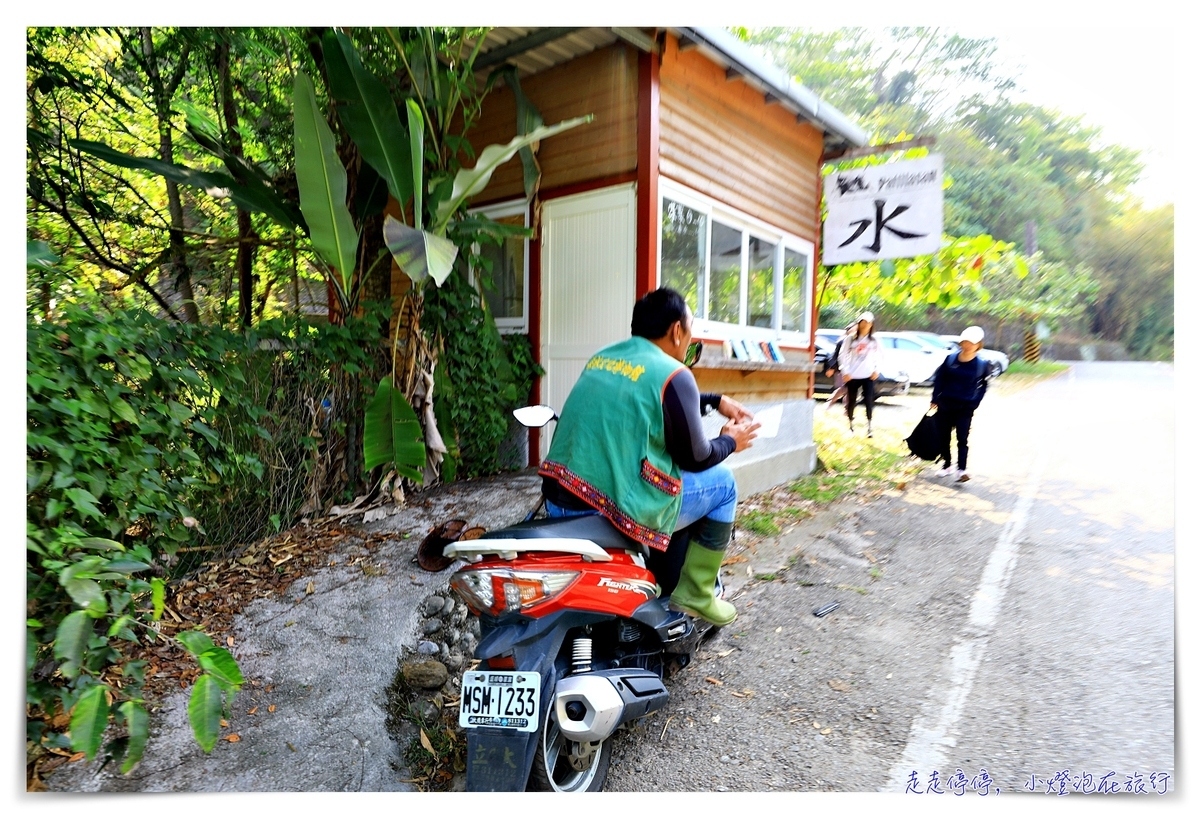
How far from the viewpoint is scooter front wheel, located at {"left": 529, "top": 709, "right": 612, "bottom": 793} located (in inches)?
90.2

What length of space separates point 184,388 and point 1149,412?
430 centimetres

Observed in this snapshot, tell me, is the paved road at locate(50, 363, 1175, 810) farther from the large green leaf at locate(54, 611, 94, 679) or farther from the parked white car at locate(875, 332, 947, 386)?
the large green leaf at locate(54, 611, 94, 679)

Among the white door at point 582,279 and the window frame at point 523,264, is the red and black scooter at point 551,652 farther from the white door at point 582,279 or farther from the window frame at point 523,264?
the window frame at point 523,264

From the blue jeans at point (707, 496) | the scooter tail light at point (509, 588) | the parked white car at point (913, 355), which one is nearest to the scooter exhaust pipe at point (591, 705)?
the scooter tail light at point (509, 588)

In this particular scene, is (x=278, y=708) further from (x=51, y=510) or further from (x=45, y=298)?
(x=45, y=298)

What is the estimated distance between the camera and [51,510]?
2191 millimetres

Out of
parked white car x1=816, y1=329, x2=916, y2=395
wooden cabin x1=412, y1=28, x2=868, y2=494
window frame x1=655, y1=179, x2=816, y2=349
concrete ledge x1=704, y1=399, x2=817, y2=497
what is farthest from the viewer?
concrete ledge x1=704, y1=399, x2=817, y2=497

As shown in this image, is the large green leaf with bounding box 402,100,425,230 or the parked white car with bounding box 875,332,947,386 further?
the parked white car with bounding box 875,332,947,386

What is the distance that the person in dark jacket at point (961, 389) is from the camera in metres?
4.00

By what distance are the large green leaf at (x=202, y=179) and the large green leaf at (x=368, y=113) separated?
25.6 inches

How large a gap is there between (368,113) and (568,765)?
348 centimetres

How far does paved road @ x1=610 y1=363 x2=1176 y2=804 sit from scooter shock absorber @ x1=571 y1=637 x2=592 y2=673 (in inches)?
23.1

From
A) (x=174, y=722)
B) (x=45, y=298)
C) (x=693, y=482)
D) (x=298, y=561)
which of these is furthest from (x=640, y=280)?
(x=174, y=722)

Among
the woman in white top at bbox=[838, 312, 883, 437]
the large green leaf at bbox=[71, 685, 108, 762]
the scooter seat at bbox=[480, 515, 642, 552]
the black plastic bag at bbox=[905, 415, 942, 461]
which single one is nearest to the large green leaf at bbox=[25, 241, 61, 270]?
the large green leaf at bbox=[71, 685, 108, 762]
